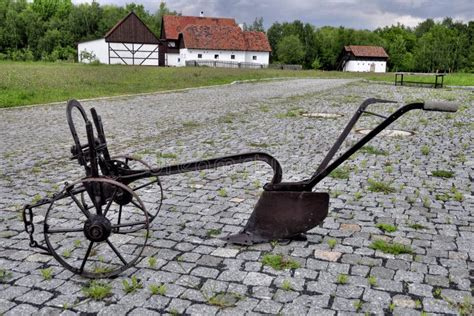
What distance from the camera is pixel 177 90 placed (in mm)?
23125

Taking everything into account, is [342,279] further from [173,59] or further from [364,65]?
[364,65]

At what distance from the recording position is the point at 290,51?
312 ft

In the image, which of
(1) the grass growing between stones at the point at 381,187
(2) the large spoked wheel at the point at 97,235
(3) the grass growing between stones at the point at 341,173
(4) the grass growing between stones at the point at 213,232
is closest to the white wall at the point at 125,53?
(3) the grass growing between stones at the point at 341,173

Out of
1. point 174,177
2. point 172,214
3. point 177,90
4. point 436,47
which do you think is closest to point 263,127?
point 174,177

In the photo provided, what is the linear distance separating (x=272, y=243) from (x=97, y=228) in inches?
62.3

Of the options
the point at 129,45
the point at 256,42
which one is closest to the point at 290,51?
the point at 256,42

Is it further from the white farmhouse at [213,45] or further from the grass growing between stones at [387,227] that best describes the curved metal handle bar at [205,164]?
the white farmhouse at [213,45]

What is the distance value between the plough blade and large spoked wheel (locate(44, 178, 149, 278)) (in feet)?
3.14

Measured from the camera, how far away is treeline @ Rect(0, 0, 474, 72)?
8612cm

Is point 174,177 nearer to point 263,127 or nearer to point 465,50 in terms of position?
point 263,127

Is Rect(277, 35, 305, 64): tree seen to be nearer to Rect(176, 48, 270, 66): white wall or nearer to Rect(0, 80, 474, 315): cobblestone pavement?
Rect(176, 48, 270, 66): white wall

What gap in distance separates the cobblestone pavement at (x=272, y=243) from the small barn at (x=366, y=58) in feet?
284

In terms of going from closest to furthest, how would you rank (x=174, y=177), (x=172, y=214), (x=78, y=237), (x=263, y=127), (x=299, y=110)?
1. (x=78, y=237)
2. (x=172, y=214)
3. (x=174, y=177)
4. (x=263, y=127)
5. (x=299, y=110)

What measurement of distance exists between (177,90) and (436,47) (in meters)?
81.2
